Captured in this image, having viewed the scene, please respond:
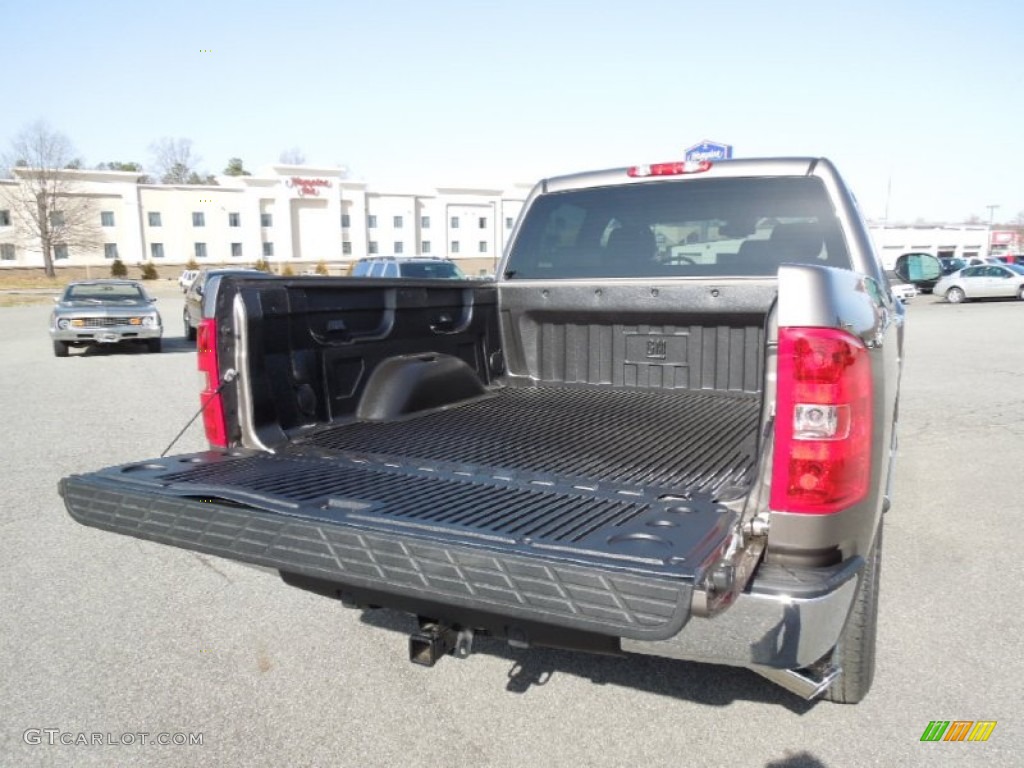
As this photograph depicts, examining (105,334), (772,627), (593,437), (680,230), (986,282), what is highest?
(680,230)

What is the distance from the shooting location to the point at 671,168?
4164 mm

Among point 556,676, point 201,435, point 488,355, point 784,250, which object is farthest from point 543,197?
point 201,435

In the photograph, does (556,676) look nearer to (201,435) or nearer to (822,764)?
(822,764)

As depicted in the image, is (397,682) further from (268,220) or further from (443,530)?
(268,220)

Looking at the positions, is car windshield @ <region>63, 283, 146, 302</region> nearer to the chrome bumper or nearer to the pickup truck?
the chrome bumper

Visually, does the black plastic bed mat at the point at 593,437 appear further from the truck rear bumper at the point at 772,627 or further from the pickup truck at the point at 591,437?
A: the truck rear bumper at the point at 772,627

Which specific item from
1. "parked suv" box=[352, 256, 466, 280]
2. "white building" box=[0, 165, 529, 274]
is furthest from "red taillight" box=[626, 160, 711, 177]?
"white building" box=[0, 165, 529, 274]

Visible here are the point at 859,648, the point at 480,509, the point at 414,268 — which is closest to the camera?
the point at 480,509

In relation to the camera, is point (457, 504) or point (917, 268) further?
point (917, 268)

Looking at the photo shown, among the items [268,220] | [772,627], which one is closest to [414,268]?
[772,627]

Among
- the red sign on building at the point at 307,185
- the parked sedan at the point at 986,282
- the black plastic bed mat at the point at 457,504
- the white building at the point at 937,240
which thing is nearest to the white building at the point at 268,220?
the red sign on building at the point at 307,185

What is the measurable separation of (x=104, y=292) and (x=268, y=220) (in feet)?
189

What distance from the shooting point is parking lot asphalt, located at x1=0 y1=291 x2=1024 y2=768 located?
270 cm

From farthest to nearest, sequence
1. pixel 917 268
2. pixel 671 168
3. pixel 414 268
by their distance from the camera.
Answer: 1. pixel 414 268
2. pixel 917 268
3. pixel 671 168
